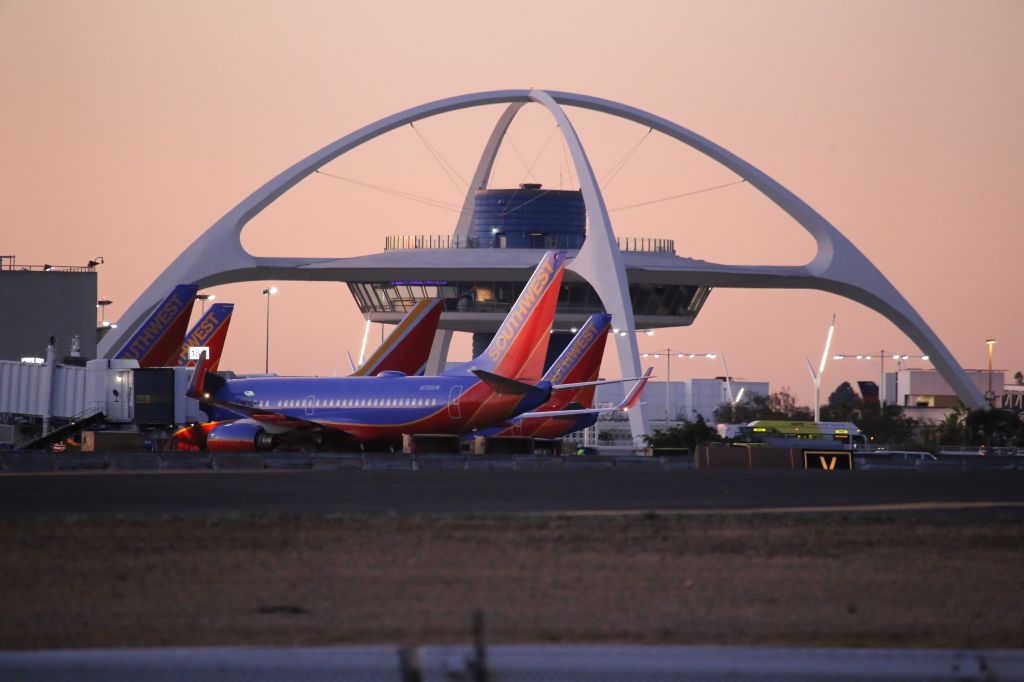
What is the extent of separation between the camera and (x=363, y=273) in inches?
4680

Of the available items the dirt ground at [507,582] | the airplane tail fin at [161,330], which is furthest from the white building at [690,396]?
the dirt ground at [507,582]

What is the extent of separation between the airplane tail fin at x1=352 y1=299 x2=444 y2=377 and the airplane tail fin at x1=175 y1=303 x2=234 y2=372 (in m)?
8.17

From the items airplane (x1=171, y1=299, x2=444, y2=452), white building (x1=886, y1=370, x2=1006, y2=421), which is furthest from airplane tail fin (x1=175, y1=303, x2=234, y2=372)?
white building (x1=886, y1=370, x2=1006, y2=421)

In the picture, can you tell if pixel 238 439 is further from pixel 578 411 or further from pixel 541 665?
pixel 541 665

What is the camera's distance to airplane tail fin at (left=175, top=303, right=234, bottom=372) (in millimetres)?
76812

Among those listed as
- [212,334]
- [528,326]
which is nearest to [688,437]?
[528,326]

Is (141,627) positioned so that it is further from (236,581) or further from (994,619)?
(994,619)

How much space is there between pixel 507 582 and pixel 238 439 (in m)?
43.9

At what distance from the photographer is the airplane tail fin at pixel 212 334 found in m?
76.8

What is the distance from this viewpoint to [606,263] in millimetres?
108688

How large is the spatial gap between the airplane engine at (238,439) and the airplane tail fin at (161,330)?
27.9 ft

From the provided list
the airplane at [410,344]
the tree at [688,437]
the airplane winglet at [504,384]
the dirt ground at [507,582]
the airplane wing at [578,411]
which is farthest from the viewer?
the tree at [688,437]

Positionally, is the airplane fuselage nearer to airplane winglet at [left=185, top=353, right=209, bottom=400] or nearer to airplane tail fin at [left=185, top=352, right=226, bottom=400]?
airplane tail fin at [left=185, top=352, right=226, bottom=400]

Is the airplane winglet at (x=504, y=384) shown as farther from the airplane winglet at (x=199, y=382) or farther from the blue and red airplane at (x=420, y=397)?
the airplane winglet at (x=199, y=382)
